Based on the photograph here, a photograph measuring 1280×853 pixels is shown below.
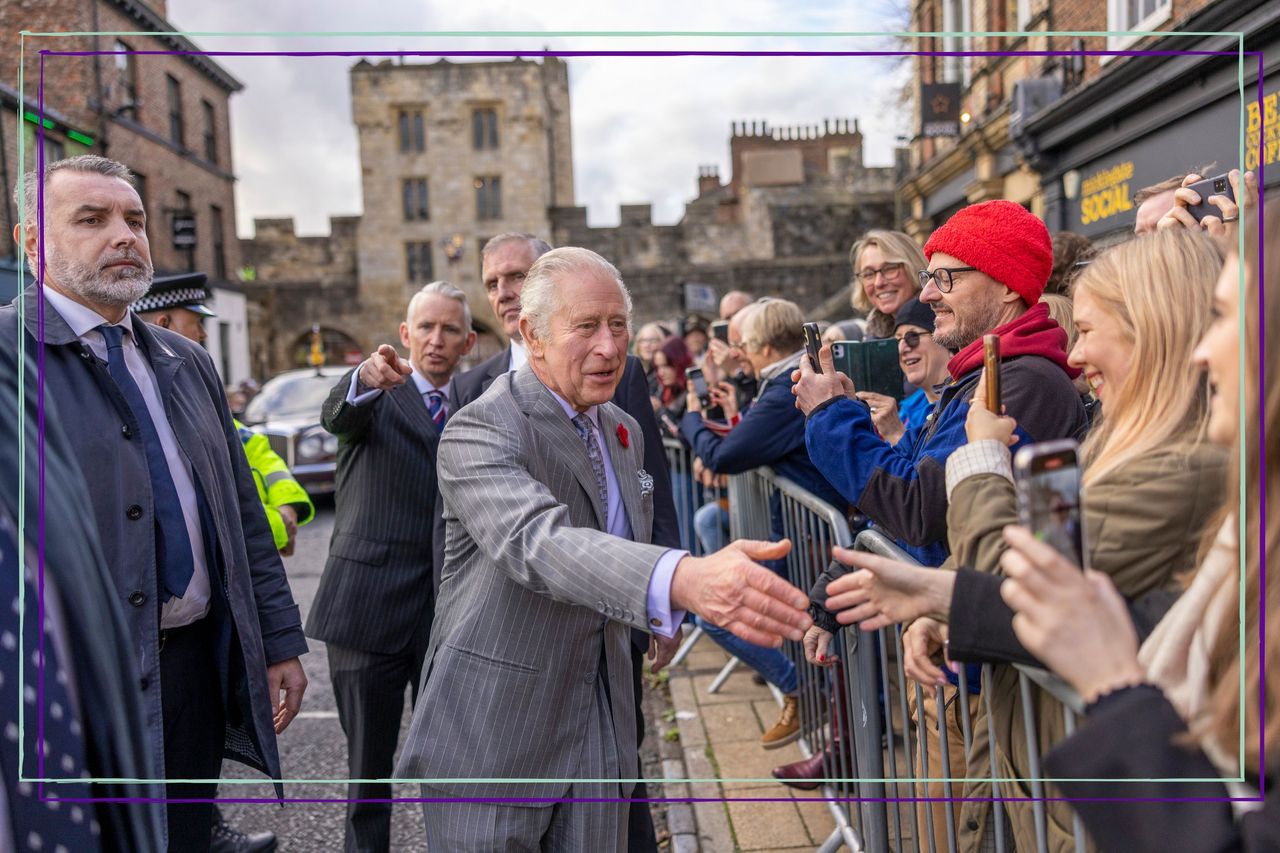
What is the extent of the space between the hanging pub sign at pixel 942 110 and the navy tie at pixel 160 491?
7.59 metres

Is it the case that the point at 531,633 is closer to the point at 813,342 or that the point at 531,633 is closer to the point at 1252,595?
the point at 813,342

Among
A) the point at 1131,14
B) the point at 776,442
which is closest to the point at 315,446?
the point at 776,442

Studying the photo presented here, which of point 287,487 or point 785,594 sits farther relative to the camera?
point 287,487

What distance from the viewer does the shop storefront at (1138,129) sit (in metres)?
5.01

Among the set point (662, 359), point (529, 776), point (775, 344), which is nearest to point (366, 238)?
point (662, 359)

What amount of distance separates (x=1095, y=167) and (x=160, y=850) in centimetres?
941

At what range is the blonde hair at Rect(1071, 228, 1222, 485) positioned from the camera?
117 centimetres

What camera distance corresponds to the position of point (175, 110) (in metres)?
2.88

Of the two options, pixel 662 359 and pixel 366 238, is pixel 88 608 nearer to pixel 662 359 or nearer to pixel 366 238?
pixel 662 359

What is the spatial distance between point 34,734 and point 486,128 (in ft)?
12.3

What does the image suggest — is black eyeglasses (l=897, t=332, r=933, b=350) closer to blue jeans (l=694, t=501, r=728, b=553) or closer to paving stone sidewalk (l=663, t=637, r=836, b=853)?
paving stone sidewalk (l=663, t=637, r=836, b=853)

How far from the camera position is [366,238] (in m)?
29.4

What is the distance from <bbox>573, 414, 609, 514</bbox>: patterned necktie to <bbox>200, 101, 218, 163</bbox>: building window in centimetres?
122

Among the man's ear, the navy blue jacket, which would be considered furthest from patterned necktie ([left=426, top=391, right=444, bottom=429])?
the man's ear
